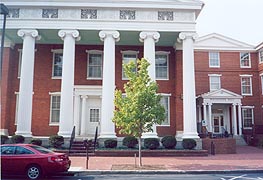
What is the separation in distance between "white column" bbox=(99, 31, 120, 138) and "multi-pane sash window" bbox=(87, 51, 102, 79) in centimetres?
406

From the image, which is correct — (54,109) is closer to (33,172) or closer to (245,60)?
(33,172)

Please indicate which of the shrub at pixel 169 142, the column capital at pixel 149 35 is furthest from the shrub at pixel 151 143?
the column capital at pixel 149 35

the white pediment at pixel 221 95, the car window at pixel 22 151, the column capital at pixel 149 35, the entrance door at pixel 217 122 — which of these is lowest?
the car window at pixel 22 151

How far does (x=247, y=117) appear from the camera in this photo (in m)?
31.3

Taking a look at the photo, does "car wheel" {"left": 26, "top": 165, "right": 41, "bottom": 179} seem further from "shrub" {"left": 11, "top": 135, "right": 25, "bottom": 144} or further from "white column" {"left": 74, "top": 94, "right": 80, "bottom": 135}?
"white column" {"left": 74, "top": 94, "right": 80, "bottom": 135}

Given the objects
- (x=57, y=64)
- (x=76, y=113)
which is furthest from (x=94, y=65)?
(x=76, y=113)

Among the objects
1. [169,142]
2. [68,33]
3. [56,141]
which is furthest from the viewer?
[68,33]

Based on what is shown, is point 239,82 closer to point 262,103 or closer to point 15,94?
point 262,103

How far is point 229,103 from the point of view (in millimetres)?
29062

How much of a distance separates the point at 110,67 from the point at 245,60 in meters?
18.3

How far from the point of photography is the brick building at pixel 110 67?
819 inches

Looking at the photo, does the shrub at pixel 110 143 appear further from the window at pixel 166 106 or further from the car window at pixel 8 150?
the car window at pixel 8 150

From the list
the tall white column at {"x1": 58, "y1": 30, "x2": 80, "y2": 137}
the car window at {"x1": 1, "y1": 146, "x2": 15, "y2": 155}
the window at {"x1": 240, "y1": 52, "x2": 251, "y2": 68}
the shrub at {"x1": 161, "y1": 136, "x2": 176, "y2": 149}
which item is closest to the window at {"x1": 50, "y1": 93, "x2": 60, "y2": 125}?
the tall white column at {"x1": 58, "y1": 30, "x2": 80, "y2": 137}

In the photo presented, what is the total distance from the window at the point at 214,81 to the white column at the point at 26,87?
18.9 m
